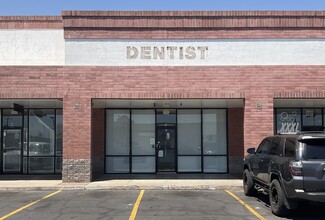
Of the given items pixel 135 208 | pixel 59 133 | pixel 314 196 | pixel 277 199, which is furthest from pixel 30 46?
pixel 314 196

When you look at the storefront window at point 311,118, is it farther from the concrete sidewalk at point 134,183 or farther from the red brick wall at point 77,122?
the red brick wall at point 77,122

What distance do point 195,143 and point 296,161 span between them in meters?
10.4

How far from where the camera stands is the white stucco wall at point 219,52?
15.8 metres

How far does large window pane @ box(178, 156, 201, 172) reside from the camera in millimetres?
19094

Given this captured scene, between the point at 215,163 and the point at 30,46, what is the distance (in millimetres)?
9668

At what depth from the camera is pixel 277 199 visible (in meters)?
9.75

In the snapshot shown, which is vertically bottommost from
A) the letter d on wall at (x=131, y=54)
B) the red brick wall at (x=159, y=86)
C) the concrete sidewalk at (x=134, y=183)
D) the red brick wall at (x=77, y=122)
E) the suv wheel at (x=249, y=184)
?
the concrete sidewalk at (x=134, y=183)

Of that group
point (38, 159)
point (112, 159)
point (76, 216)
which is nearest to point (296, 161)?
point (76, 216)

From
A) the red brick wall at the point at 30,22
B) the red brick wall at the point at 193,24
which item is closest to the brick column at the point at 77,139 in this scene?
the red brick wall at the point at 193,24

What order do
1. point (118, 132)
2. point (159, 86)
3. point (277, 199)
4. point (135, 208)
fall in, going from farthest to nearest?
point (118, 132), point (159, 86), point (135, 208), point (277, 199)

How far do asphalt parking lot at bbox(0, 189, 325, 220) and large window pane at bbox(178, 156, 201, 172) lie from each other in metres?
4.96

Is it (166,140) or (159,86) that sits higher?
(159,86)

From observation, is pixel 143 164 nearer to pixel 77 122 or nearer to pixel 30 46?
pixel 77 122

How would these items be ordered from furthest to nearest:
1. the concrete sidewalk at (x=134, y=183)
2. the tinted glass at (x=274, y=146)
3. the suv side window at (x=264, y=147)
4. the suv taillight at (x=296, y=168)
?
1. the concrete sidewalk at (x=134, y=183)
2. the suv side window at (x=264, y=147)
3. the tinted glass at (x=274, y=146)
4. the suv taillight at (x=296, y=168)
